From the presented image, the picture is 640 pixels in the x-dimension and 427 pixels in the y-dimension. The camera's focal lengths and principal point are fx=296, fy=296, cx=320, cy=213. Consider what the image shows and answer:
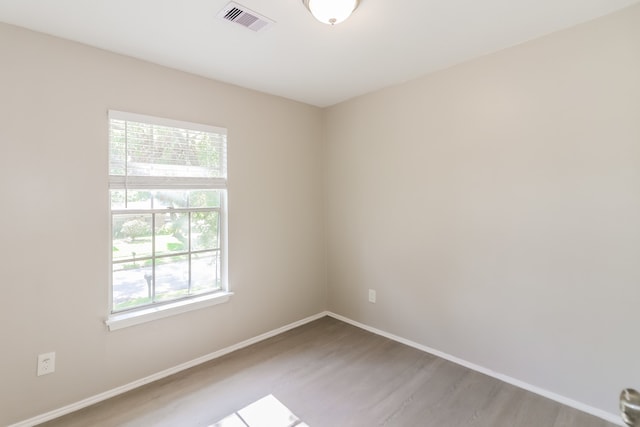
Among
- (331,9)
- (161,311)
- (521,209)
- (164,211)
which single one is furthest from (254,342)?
(331,9)

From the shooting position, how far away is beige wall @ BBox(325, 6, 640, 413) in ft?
→ 5.91

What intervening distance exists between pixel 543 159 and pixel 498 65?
78cm

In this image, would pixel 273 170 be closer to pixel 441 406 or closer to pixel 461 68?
pixel 461 68

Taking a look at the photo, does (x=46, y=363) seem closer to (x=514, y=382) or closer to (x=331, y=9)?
(x=331, y=9)

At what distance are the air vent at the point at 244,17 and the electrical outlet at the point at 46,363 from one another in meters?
2.37

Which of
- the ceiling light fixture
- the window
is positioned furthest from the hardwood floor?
the ceiling light fixture

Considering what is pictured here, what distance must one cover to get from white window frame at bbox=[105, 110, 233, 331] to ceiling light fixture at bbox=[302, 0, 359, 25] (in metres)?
1.39

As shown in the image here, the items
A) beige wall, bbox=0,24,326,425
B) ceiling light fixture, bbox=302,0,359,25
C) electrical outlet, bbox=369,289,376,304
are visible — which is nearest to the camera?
ceiling light fixture, bbox=302,0,359,25

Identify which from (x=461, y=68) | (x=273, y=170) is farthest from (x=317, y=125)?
(x=461, y=68)

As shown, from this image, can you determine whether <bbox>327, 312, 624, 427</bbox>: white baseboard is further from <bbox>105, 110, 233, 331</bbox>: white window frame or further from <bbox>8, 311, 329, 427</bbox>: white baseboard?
<bbox>105, 110, 233, 331</bbox>: white window frame

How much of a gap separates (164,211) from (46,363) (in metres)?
1.20

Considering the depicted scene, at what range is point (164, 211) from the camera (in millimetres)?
2393

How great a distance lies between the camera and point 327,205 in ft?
11.7

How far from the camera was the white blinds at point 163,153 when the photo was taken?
2154 millimetres
